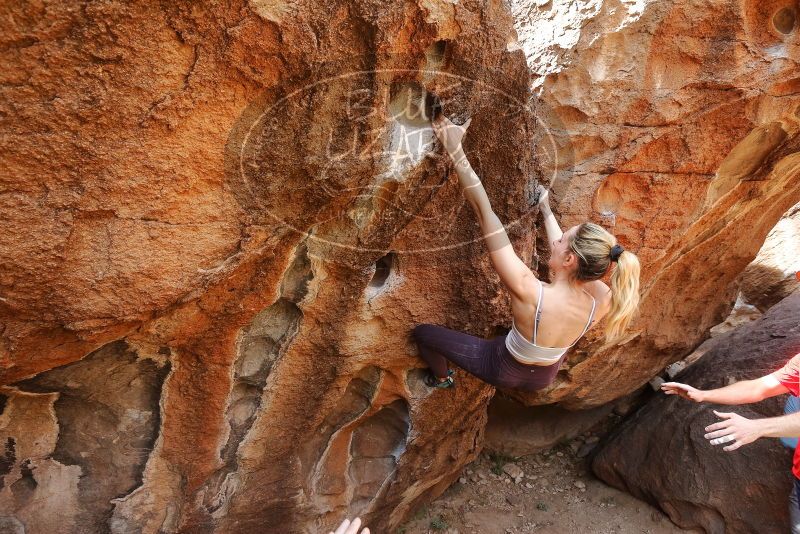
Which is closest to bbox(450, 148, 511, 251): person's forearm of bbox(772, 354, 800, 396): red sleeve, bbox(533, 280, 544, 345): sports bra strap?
bbox(533, 280, 544, 345): sports bra strap

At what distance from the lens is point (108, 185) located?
1.54 meters

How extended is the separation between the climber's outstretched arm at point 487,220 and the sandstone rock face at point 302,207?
2.8 inches

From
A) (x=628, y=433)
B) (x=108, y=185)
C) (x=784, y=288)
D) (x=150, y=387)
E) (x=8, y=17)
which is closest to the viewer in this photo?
(x=8, y=17)

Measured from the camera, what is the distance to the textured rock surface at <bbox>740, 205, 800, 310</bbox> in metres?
4.65

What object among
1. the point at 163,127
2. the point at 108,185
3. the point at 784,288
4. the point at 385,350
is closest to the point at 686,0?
the point at 385,350

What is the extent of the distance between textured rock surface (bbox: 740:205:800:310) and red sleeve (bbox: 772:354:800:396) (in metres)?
2.49

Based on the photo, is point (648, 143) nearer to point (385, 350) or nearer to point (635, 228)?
point (635, 228)

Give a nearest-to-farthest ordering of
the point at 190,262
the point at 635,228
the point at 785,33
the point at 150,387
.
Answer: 1. the point at 190,262
2. the point at 150,387
3. the point at 785,33
4. the point at 635,228

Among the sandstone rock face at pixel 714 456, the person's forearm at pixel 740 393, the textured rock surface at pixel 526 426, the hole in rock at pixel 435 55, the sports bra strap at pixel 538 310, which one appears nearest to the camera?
the hole in rock at pixel 435 55

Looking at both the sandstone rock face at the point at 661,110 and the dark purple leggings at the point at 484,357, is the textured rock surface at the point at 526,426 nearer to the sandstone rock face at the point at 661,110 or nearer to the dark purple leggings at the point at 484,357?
the sandstone rock face at the point at 661,110

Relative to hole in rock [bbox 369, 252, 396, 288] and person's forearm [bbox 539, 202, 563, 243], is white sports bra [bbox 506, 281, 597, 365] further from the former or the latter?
hole in rock [bbox 369, 252, 396, 288]

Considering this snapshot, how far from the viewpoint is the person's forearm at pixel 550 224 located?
246cm

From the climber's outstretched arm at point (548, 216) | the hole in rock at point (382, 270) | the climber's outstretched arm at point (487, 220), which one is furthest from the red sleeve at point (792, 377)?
the hole in rock at point (382, 270)

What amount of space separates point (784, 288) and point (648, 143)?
120 inches
